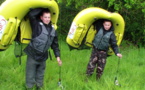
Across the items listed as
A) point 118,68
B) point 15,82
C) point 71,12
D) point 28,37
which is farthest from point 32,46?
point 71,12

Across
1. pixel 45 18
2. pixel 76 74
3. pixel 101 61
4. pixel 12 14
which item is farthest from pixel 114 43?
pixel 12 14

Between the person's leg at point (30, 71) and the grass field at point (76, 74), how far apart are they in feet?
1.07

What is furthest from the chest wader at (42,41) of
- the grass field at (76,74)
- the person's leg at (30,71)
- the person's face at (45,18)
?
the grass field at (76,74)

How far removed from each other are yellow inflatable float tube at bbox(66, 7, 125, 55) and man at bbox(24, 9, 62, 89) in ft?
2.48

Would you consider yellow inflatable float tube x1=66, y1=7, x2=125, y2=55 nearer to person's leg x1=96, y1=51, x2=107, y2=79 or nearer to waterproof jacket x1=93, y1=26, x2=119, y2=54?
waterproof jacket x1=93, y1=26, x2=119, y2=54

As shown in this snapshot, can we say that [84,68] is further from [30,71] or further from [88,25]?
[30,71]

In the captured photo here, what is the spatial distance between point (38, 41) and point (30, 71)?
0.60m

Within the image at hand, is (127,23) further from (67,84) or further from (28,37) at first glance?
(28,37)

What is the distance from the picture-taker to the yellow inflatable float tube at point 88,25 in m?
4.33

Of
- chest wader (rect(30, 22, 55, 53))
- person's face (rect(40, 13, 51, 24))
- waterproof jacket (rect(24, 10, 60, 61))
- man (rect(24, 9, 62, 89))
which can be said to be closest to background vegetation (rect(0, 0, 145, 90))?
man (rect(24, 9, 62, 89))

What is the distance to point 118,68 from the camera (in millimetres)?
5332

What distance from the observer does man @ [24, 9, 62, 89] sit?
137 inches

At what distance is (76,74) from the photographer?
15.6 ft

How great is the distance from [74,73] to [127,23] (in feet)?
13.1
